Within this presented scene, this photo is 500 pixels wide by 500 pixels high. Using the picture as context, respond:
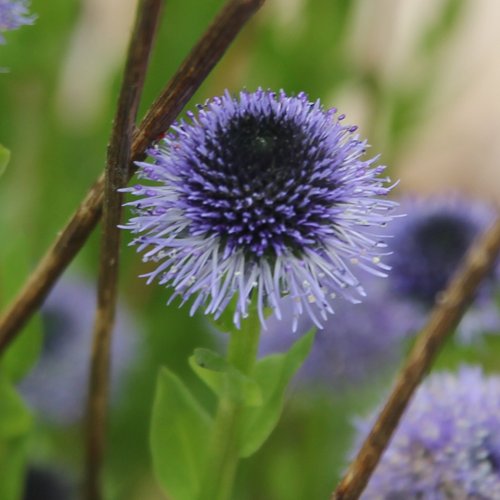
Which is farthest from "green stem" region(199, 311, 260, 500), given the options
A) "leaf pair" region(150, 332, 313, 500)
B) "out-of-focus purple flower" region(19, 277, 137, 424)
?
"out-of-focus purple flower" region(19, 277, 137, 424)

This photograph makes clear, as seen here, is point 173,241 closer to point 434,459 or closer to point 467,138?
point 434,459

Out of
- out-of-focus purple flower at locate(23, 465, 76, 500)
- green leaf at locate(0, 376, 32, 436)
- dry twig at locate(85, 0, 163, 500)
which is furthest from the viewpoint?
out-of-focus purple flower at locate(23, 465, 76, 500)

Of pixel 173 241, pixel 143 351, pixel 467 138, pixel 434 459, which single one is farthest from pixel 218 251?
pixel 467 138

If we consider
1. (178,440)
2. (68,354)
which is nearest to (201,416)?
(178,440)

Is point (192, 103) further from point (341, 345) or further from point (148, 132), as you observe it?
point (148, 132)

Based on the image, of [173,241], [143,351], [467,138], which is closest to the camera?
[173,241]

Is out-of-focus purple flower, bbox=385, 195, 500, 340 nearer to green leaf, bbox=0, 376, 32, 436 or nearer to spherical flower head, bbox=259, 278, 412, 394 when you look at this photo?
spherical flower head, bbox=259, 278, 412, 394
